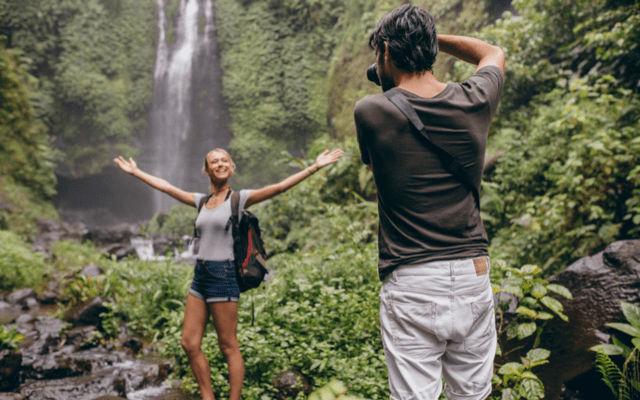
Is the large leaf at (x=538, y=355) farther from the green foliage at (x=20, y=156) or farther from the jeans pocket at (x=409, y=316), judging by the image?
the green foliage at (x=20, y=156)

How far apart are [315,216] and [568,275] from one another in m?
6.82

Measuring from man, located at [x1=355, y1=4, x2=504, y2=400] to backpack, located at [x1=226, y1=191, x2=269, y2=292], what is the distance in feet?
6.68

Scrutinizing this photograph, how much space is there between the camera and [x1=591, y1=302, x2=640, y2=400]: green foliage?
316 cm

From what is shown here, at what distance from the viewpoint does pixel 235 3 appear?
25.3 m

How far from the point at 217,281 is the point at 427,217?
7.63 feet

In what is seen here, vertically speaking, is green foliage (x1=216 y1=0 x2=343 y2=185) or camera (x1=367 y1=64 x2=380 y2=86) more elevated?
green foliage (x1=216 y1=0 x2=343 y2=185)

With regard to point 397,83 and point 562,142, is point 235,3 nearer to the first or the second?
point 562,142

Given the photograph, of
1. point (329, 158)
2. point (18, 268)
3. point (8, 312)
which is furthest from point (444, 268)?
point (18, 268)

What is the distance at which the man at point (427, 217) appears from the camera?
194 centimetres

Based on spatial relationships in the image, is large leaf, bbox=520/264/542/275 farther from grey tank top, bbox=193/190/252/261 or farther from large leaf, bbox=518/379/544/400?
grey tank top, bbox=193/190/252/261

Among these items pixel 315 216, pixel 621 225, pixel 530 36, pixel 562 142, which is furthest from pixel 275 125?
pixel 621 225

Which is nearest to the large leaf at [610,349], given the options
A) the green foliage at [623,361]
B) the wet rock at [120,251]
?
the green foliage at [623,361]

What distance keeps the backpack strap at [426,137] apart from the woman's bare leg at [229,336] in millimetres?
2411

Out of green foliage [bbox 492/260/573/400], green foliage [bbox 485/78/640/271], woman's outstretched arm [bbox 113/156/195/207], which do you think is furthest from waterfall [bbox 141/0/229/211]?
green foliage [bbox 492/260/573/400]
